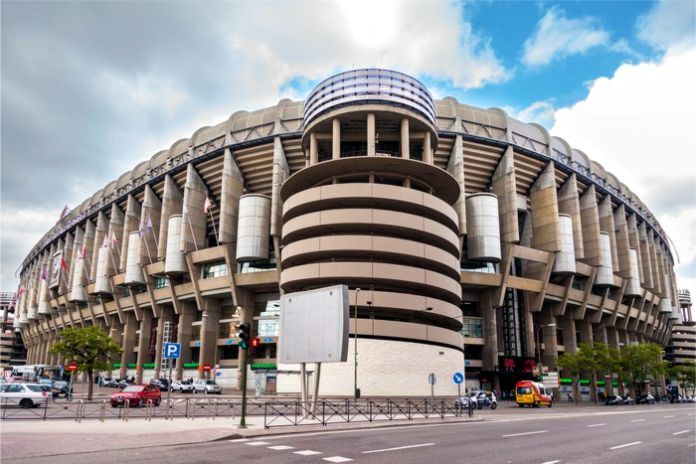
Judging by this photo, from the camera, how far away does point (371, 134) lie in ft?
193

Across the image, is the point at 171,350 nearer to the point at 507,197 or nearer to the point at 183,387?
the point at 183,387

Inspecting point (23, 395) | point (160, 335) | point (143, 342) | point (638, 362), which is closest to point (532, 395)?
point (638, 362)

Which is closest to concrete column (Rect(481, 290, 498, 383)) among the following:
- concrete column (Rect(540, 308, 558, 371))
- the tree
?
concrete column (Rect(540, 308, 558, 371))

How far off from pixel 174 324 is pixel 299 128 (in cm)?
3804

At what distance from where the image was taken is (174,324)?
269 ft

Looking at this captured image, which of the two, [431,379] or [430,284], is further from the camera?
[430,284]

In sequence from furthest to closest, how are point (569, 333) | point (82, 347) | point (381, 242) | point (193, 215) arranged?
point (569, 333) → point (193, 215) → point (381, 242) → point (82, 347)

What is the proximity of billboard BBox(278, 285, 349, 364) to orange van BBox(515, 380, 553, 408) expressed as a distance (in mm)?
34735

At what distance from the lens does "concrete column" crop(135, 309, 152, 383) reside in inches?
3142

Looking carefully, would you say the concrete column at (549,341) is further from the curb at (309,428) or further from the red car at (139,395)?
the red car at (139,395)

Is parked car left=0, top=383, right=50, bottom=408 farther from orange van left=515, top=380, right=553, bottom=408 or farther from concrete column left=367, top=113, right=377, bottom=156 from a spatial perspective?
orange van left=515, top=380, right=553, bottom=408

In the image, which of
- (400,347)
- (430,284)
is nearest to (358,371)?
(400,347)

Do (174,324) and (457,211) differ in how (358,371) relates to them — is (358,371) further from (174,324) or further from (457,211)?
(174,324)

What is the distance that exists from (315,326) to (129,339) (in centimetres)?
7162
